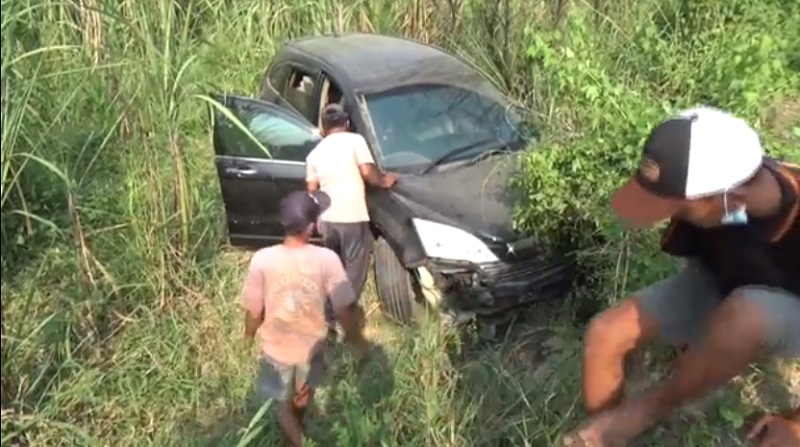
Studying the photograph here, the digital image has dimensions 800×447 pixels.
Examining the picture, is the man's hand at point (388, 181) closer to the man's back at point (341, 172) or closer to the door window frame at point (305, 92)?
the man's back at point (341, 172)

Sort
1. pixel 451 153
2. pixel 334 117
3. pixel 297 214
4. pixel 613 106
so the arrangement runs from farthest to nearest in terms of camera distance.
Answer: pixel 451 153 → pixel 334 117 → pixel 613 106 → pixel 297 214

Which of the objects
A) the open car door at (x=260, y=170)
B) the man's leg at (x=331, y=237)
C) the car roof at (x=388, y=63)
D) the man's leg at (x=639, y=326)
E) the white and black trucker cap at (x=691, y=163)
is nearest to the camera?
the white and black trucker cap at (x=691, y=163)

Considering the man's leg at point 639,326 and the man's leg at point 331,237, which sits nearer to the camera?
the man's leg at point 639,326

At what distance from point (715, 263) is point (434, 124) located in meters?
3.09

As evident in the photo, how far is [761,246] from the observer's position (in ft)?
8.68

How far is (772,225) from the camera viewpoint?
2.59 metres

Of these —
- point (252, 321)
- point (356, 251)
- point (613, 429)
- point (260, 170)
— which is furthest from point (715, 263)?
point (260, 170)

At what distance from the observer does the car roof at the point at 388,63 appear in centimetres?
596

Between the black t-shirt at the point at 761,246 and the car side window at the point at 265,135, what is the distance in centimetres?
324

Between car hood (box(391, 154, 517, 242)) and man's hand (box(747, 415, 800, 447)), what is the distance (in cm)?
224

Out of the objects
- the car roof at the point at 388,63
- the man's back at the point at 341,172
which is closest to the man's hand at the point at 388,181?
the man's back at the point at 341,172

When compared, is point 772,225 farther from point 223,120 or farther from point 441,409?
point 223,120

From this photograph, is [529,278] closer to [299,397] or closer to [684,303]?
[299,397]

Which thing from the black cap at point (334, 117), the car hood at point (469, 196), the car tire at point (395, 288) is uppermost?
the black cap at point (334, 117)
